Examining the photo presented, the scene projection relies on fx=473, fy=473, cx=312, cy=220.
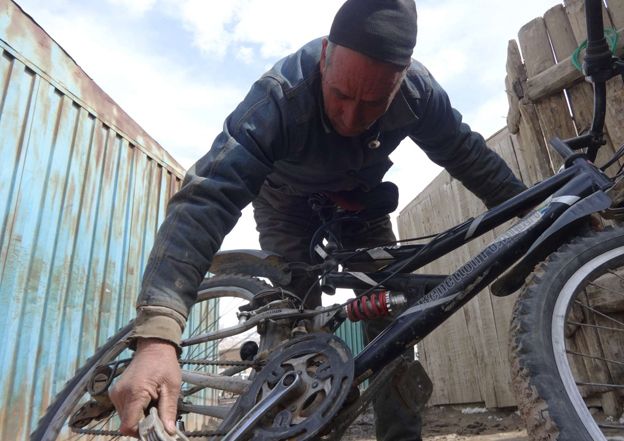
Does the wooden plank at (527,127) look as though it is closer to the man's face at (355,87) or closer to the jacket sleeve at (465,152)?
the jacket sleeve at (465,152)

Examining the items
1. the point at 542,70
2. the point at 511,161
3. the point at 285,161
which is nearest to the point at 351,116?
the point at 285,161

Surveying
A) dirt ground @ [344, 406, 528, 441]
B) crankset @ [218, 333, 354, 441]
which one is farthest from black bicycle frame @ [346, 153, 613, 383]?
dirt ground @ [344, 406, 528, 441]

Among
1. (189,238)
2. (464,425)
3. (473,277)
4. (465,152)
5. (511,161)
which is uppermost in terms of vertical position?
(511,161)

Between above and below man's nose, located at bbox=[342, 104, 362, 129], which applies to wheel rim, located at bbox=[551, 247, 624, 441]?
below

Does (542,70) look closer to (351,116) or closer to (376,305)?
(351,116)

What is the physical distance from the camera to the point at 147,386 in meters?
1.15

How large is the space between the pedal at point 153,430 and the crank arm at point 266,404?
0.31 m

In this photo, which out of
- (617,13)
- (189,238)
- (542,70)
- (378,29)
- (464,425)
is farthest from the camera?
(464,425)

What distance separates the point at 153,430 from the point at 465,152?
1.76m

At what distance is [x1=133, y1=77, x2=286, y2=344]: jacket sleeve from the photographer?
132 centimetres

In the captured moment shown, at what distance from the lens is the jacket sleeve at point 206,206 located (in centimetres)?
132

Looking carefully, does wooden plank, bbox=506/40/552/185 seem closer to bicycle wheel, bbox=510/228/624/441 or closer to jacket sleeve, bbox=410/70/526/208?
jacket sleeve, bbox=410/70/526/208

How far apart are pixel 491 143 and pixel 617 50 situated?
5.07 feet

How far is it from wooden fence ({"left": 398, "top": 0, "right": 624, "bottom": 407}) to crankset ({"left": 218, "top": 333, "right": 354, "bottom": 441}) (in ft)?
6.73
